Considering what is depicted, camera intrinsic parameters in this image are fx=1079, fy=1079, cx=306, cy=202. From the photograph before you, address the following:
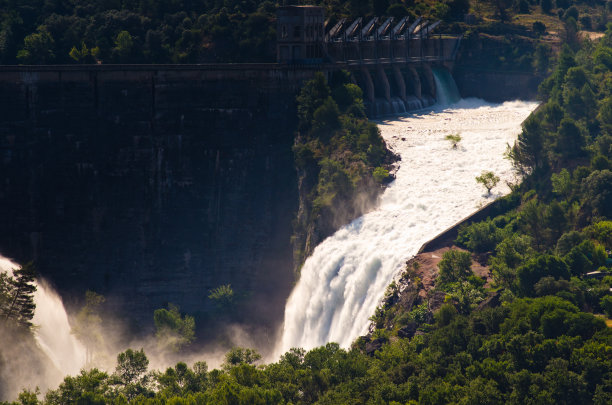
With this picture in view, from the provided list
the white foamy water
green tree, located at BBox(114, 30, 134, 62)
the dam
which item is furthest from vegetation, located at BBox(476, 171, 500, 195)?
green tree, located at BBox(114, 30, 134, 62)

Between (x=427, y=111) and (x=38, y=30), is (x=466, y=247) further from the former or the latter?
(x=38, y=30)

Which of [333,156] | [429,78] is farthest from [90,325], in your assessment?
[429,78]

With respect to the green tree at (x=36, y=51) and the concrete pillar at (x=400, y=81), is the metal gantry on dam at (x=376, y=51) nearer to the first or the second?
the concrete pillar at (x=400, y=81)

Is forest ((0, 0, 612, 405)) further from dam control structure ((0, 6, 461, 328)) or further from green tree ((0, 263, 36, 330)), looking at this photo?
dam control structure ((0, 6, 461, 328))

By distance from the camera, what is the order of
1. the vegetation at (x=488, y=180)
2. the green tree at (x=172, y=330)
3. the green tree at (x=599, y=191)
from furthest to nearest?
the green tree at (x=172, y=330), the vegetation at (x=488, y=180), the green tree at (x=599, y=191)

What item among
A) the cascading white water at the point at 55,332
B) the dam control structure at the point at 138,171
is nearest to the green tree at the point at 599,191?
the dam control structure at the point at 138,171

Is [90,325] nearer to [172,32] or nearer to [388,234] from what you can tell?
[388,234]
